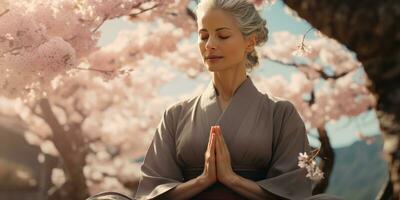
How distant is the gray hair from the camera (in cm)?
369

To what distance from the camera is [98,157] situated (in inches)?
682

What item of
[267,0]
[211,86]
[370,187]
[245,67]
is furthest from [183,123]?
[370,187]

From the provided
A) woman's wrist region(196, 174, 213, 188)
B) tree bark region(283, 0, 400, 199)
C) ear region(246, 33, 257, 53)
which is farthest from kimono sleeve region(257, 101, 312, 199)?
tree bark region(283, 0, 400, 199)

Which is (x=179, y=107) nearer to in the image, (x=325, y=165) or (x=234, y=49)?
(x=234, y=49)

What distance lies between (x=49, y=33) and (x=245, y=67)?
8.80ft

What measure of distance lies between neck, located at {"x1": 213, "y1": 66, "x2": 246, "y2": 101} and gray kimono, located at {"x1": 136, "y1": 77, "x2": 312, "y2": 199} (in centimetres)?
4

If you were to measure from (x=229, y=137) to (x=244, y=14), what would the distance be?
80 cm

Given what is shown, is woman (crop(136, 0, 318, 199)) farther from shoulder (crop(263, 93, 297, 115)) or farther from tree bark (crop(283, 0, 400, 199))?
tree bark (crop(283, 0, 400, 199))

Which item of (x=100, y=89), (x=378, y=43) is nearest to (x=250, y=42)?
(x=378, y=43)

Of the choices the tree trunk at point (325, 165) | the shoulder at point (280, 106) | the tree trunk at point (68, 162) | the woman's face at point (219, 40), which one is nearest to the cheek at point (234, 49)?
the woman's face at point (219, 40)

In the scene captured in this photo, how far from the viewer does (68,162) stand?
380 inches

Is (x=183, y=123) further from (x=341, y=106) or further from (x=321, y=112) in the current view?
(x=341, y=106)

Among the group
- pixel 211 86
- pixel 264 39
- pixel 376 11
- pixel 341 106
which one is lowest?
pixel 341 106

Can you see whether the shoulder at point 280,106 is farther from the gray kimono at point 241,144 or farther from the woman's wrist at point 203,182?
the woman's wrist at point 203,182
